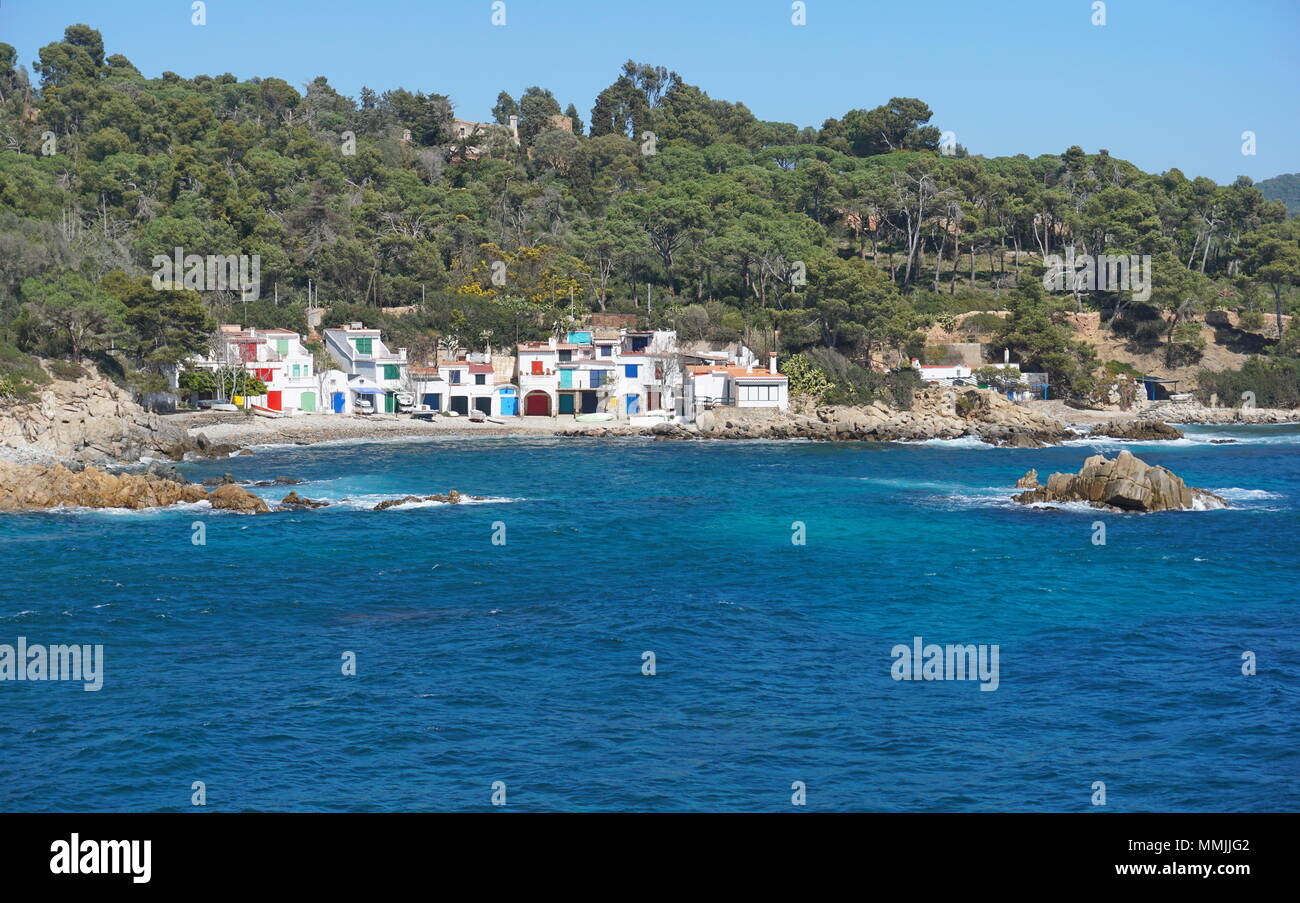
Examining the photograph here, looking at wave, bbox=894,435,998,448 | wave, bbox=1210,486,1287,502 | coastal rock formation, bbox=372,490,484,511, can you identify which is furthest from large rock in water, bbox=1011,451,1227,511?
coastal rock formation, bbox=372,490,484,511

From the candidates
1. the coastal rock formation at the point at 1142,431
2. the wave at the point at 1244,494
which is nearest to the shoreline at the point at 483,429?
the coastal rock formation at the point at 1142,431

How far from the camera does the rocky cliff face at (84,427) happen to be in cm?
4925

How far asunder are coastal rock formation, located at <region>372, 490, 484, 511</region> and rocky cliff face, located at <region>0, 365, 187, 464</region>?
1446cm

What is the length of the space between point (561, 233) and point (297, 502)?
61432mm

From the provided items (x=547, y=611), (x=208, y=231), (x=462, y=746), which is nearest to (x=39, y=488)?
(x=547, y=611)

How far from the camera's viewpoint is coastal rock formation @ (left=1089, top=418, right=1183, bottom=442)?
68.1 meters

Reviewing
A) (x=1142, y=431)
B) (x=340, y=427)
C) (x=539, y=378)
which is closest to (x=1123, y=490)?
(x=1142, y=431)

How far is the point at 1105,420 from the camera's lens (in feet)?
248

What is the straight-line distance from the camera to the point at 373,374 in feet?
237

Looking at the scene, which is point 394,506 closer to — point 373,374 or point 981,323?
point 373,374

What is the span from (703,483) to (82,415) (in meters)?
25.7
